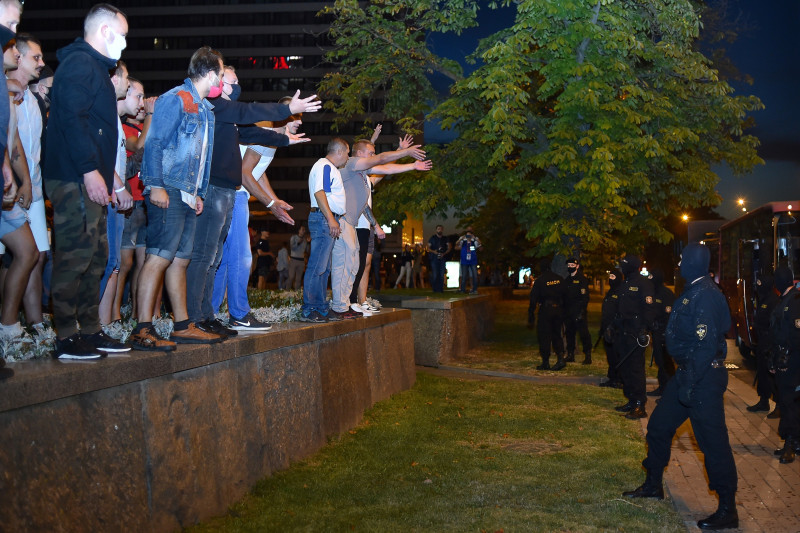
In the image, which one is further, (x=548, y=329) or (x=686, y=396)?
(x=548, y=329)

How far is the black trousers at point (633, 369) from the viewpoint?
10586mm

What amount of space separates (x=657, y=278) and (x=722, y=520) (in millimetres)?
6673

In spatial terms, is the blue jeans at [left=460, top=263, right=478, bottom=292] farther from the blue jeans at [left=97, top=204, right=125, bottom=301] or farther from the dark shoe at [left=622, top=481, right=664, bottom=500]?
the blue jeans at [left=97, top=204, right=125, bottom=301]

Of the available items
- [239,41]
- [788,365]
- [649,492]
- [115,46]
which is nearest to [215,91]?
[115,46]

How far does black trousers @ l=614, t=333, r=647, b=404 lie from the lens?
1059 cm

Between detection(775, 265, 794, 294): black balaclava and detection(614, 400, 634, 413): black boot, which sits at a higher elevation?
detection(775, 265, 794, 294): black balaclava

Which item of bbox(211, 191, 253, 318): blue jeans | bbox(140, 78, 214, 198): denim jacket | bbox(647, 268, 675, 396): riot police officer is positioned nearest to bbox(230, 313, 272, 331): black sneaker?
bbox(211, 191, 253, 318): blue jeans

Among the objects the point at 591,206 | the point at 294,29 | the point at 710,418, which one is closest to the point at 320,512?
the point at 710,418

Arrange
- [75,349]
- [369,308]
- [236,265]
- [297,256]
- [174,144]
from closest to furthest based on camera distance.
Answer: [75,349] < [174,144] < [236,265] < [369,308] < [297,256]

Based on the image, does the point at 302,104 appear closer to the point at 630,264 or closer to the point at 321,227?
the point at 321,227

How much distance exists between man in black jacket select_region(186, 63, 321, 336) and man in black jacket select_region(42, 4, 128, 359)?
1.27 m

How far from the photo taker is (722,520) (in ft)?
19.1

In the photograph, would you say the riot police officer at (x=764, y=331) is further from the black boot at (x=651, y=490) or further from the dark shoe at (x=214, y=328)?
the dark shoe at (x=214, y=328)

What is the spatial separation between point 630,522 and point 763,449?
3.59 meters
